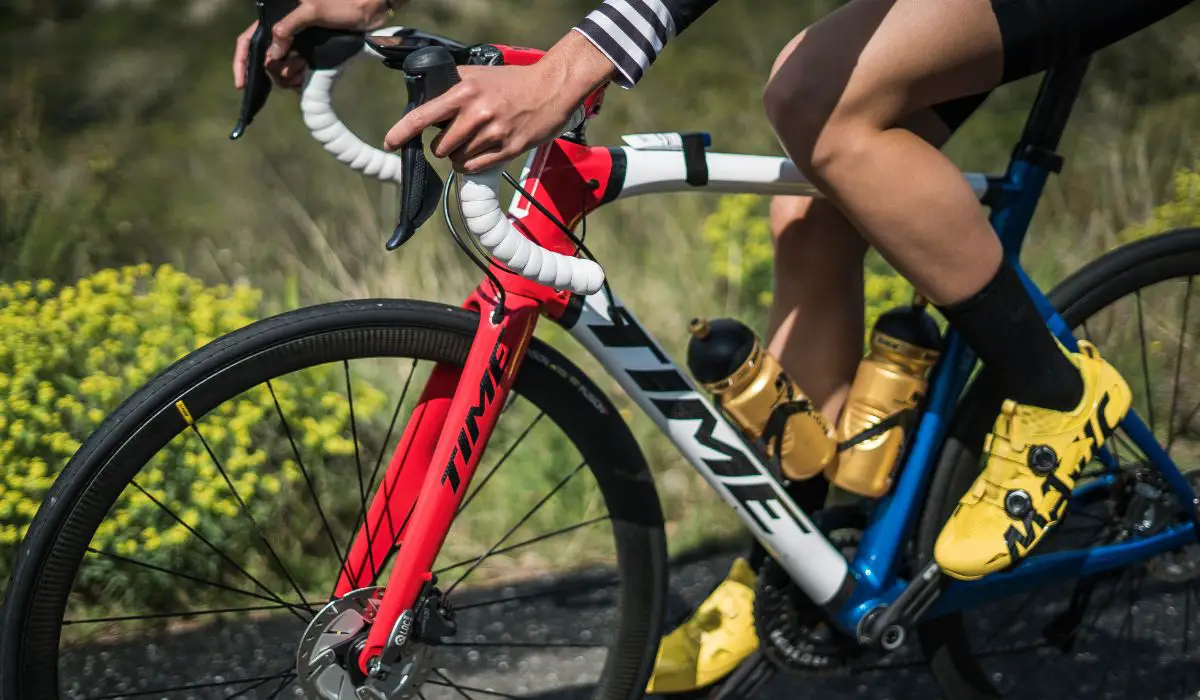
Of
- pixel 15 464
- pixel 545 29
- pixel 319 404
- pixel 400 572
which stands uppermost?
pixel 545 29

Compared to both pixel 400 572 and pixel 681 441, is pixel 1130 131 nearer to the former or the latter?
pixel 681 441

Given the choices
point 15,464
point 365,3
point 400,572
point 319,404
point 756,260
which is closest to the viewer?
point 400,572

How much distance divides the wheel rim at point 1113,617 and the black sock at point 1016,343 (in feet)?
1.04

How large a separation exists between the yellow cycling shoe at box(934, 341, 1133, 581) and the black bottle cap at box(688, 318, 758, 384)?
475 mm

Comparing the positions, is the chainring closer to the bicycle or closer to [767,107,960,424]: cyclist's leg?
the bicycle

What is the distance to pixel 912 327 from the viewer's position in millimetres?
2227

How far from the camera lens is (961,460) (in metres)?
2.24

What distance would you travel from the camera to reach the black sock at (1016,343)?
1.97 metres

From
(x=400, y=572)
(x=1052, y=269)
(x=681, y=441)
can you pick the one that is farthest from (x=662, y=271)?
(x=400, y=572)

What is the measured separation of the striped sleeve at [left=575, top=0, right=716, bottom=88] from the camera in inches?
60.0

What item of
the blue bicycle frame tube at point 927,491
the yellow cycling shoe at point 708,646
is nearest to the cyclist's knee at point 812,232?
the blue bicycle frame tube at point 927,491

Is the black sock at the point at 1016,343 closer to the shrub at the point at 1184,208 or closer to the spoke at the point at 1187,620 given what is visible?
the spoke at the point at 1187,620

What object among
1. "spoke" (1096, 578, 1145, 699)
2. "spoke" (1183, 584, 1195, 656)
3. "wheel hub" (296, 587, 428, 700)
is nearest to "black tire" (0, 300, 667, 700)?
"wheel hub" (296, 587, 428, 700)

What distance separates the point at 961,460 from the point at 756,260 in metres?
1.43
